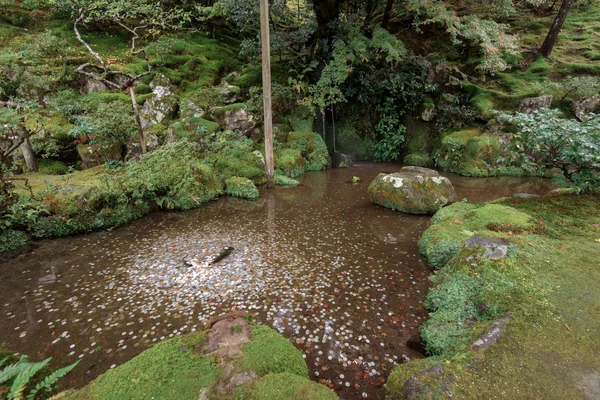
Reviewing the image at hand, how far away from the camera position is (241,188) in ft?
32.3

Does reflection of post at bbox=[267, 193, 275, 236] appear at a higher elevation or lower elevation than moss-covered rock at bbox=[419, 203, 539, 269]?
lower

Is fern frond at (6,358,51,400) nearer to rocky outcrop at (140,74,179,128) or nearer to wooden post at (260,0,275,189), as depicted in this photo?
wooden post at (260,0,275,189)

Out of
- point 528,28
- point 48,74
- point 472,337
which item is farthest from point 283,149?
point 528,28

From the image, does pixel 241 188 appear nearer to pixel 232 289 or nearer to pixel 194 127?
pixel 194 127

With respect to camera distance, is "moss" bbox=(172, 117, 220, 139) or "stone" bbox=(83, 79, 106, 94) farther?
"stone" bbox=(83, 79, 106, 94)

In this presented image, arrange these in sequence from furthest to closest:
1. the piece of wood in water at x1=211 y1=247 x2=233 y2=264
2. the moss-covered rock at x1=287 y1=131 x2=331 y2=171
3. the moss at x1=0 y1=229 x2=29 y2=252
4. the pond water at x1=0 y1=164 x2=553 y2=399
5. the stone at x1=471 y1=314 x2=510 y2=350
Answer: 1. the moss-covered rock at x1=287 y1=131 x2=331 y2=171
2. the moss at x1=0 y1=229 x2=29 y2=252
3. the piece of wood in water at x1=211 y1=247 x2=233 y2=264
4. the pond water at x1=0 y1=164 x2=553 y2=399
5. the stone at x1=471 y1=314 x2=510 y2=350

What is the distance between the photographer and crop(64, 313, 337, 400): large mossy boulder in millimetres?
1949

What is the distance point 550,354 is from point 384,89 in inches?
587

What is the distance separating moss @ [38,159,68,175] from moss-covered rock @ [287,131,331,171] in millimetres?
8642

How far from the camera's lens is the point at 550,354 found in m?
2.68

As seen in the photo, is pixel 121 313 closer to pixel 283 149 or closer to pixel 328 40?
pixel 283 149

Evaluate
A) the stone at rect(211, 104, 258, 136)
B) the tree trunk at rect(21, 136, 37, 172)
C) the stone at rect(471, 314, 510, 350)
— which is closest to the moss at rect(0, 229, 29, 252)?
the tree trunk at rect(21, 136, 37, 172)

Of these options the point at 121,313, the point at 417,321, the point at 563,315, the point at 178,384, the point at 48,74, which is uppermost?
the point at 48,74

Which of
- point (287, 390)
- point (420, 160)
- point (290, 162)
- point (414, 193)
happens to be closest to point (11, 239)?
point (287, 390)
